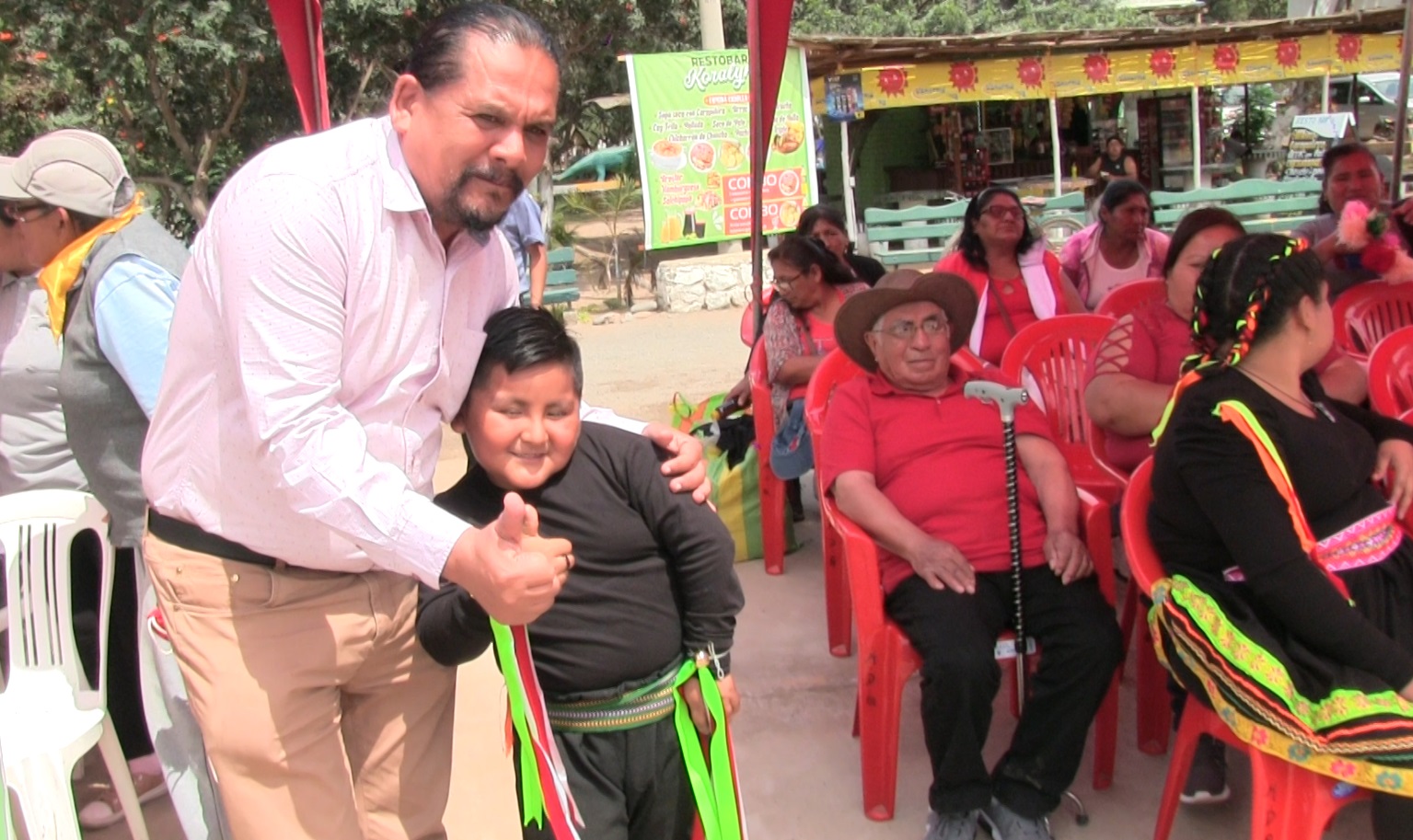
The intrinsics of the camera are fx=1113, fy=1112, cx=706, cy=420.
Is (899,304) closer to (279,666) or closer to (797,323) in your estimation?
(797,323)

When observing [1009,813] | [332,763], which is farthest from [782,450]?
[332,763]

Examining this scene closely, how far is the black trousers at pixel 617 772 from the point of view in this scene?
1.98 meters

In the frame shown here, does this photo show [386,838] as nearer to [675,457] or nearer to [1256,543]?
[675,457]

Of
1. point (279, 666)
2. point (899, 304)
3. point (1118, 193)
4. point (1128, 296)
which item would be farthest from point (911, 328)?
point (1118, 193)

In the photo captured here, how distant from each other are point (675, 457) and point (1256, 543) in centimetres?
109

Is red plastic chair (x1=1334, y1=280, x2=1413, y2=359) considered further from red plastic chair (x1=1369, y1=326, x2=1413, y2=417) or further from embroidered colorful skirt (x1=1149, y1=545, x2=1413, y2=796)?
embroidered colorful skirt (x1=1149, y1=545, x2=1413, y2=796)

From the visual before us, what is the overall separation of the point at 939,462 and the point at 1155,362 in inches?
34.0

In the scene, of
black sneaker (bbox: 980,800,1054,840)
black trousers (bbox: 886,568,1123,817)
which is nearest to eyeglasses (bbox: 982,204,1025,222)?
black trousers (bbox: 886,568,1123,817)

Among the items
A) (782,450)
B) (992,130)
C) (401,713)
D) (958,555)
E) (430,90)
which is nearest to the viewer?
(430,90)

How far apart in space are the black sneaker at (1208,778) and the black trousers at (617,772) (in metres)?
1.39

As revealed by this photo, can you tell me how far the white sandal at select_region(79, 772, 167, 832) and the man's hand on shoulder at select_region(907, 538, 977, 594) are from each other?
2113 millimetres

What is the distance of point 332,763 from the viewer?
6.22 feet

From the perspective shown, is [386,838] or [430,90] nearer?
[430,90]

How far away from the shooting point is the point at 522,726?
6.08 feet
